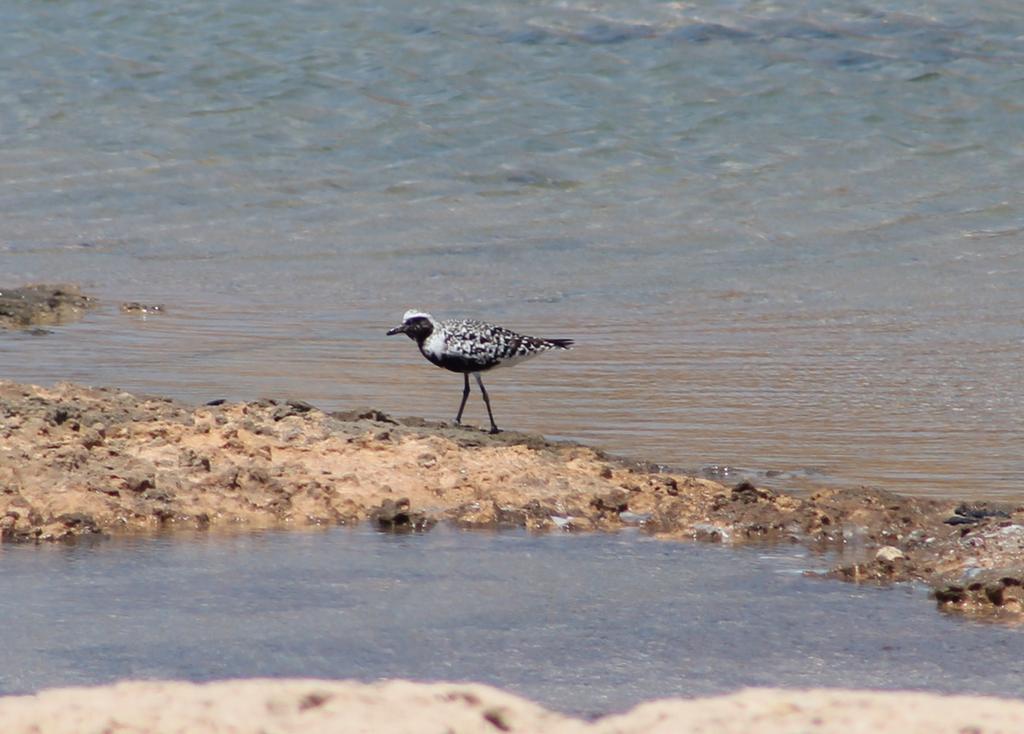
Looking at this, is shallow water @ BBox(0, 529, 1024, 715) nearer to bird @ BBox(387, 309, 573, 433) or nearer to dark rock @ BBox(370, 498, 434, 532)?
dark rock @ BBox(370, 498, 434, 532)

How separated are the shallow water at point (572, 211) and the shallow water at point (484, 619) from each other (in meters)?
1.76

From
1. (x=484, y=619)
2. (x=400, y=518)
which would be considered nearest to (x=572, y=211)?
(x=400, y=518)

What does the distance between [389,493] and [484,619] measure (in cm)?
165

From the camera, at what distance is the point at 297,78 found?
2053 centimetres

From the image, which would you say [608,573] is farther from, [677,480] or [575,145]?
[575,145]

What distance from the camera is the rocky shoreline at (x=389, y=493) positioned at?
23.4 ft

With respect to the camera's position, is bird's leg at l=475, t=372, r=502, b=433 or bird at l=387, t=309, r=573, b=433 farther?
bird at l=387, t=309, r=573, b=433

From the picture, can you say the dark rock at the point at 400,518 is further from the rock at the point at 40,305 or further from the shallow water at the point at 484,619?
the rock at the point at 40,305

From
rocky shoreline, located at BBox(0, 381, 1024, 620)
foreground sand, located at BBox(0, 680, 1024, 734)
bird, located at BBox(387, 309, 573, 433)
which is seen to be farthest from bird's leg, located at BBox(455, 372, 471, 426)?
foreground sand, located at BBox(0, 680, 1024, 734)

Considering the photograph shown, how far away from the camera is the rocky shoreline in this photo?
23.4ft

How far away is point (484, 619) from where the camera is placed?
6062 millimetres

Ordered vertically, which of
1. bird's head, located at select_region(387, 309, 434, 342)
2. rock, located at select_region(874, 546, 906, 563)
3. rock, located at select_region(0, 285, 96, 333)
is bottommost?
rock, located at select_region(874, 546, 906, 563)

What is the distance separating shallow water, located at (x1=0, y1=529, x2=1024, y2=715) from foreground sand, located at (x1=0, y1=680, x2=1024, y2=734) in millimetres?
735

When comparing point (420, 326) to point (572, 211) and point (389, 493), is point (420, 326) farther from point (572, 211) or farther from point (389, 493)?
point (572, 211)
